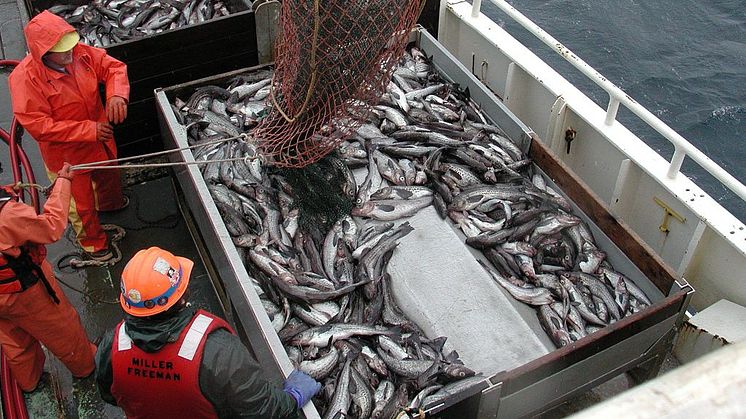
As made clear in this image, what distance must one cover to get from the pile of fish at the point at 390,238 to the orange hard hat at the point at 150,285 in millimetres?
1288

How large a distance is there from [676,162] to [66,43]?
4504 mm

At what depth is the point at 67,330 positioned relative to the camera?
4.62 meters

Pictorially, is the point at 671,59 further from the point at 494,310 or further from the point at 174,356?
the point at 174,356

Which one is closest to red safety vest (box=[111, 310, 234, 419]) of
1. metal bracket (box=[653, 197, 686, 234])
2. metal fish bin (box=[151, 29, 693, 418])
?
metal fish bin (box=[151, 29, 693, 418])

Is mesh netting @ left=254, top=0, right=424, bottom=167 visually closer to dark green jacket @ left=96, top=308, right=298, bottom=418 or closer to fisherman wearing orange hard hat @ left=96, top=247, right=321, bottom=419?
fisherman wearing orange hard hat @ left=96, top=247, right=321, bottom=419

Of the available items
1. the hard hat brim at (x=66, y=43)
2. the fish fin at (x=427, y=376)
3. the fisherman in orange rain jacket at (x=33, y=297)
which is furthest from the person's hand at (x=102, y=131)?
the fish fin at (x=427, y=376)

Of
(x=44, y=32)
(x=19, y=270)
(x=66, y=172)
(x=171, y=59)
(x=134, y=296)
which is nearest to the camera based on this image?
(x=134, y=296)

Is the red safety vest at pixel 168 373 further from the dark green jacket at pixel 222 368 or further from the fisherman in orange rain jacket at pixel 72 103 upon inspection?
the fisherman in orange rain jacket at pixel 72 103

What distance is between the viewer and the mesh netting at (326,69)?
4.07 meters

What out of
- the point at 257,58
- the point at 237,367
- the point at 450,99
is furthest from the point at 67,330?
the point at 450,99

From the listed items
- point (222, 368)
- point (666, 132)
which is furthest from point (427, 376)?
point (666, 132)

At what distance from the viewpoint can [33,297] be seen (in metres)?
4.31

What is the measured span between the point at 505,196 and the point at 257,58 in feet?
9.84

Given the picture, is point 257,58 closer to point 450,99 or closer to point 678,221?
point 450,99
